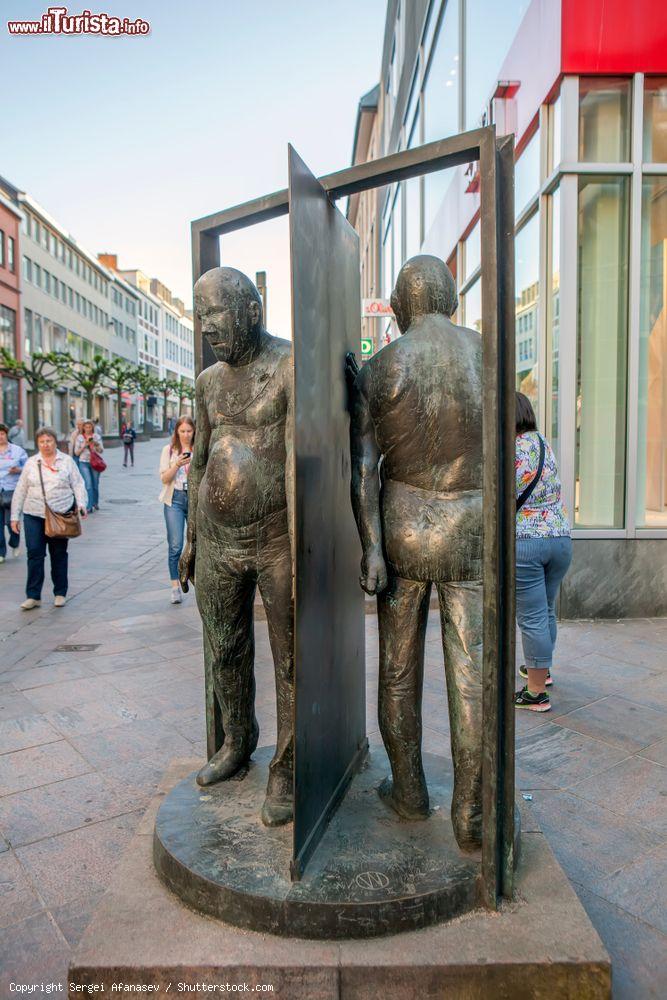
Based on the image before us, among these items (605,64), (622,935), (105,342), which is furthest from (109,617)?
(105,342)

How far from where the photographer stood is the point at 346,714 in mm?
2873

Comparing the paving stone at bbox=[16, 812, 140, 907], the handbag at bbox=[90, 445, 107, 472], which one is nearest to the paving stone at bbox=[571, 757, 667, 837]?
the paving stone at bbox=[16, 812, 140, 907]

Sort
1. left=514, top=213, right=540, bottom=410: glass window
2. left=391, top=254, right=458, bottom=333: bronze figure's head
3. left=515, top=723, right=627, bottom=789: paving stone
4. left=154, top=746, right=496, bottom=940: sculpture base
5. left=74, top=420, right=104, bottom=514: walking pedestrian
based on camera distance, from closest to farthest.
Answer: left=154, top=746, right=496, bottom=940: sculpture base → left=391, top=254, right=458, bottom=333: bronze figure's head → left=515, top=723, right=627, bottom=789: paving stone → left=514, top=213, right=540, bottom=410: glass window → left=74, top=420, right=104, bottom=514: walking pedestrian

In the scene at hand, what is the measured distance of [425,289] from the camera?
260 cm

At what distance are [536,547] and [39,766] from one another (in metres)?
3.09

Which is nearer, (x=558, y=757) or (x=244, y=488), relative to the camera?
(x=244, y=488)

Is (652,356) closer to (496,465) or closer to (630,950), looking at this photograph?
(496,465)

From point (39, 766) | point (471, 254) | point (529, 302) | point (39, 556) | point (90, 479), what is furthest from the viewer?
point (90, 479)

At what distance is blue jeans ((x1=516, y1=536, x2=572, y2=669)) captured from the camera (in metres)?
4.67

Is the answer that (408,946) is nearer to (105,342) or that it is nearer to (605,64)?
(605,64)

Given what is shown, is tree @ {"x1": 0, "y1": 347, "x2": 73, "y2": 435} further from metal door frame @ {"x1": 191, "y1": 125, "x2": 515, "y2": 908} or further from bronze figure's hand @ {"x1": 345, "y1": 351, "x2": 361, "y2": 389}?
metal door frame @ {"x1": 191, "y1": 125, "x2": 515, "y2": 908}

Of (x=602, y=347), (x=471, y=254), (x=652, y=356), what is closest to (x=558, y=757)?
(x=602, y=347)

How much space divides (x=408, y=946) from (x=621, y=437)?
243 inches

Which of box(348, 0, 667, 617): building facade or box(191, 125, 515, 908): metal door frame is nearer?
box(191, 125, 515, 908): metal door frame
